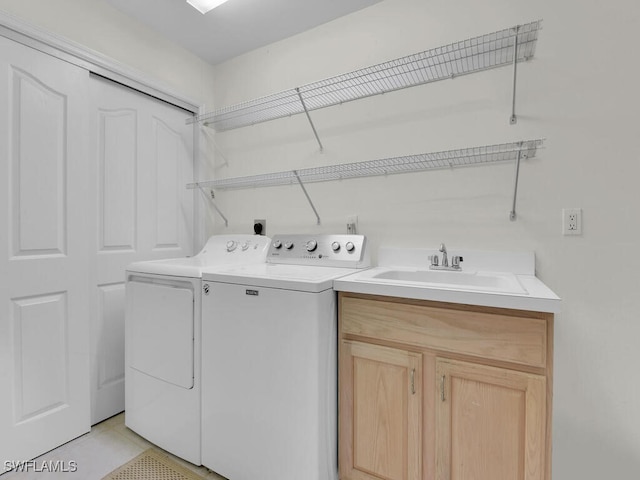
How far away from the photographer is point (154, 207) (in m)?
2.23

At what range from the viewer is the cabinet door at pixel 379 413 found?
1205mm

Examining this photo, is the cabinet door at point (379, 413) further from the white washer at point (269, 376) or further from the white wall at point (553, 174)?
the white wall at point (553, 174)

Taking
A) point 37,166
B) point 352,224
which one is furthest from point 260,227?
point 37,166

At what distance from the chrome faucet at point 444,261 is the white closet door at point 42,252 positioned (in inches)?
74.8

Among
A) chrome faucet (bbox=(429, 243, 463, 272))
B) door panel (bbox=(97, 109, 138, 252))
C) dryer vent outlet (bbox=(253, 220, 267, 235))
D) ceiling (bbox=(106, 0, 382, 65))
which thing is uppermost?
ceiling (bbox=(106, 0, 382, 65))

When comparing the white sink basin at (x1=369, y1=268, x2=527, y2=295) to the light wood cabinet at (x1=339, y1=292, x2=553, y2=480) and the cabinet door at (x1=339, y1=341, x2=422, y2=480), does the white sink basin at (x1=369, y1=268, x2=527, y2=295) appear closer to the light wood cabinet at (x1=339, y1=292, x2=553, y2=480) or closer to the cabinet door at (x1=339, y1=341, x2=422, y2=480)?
the light wood cabinet at (x1=339, y1=292, x2=553, y2=480)

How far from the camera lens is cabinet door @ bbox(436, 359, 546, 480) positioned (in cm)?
102

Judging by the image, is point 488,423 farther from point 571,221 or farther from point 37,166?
point 37,166

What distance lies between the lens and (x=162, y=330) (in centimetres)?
163

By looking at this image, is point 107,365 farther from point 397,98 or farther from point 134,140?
point 397,98

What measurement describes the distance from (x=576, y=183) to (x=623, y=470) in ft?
3.97

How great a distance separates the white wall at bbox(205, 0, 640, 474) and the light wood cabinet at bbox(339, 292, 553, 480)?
588mm

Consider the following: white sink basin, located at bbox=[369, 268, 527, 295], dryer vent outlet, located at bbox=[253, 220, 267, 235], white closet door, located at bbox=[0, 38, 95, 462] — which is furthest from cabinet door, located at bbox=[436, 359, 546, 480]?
white closet door, located at bbox=[0, 38, 95, 462]

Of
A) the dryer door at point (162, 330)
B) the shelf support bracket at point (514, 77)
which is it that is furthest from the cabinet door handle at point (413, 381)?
the shelf support bracket at point (514, 77)
